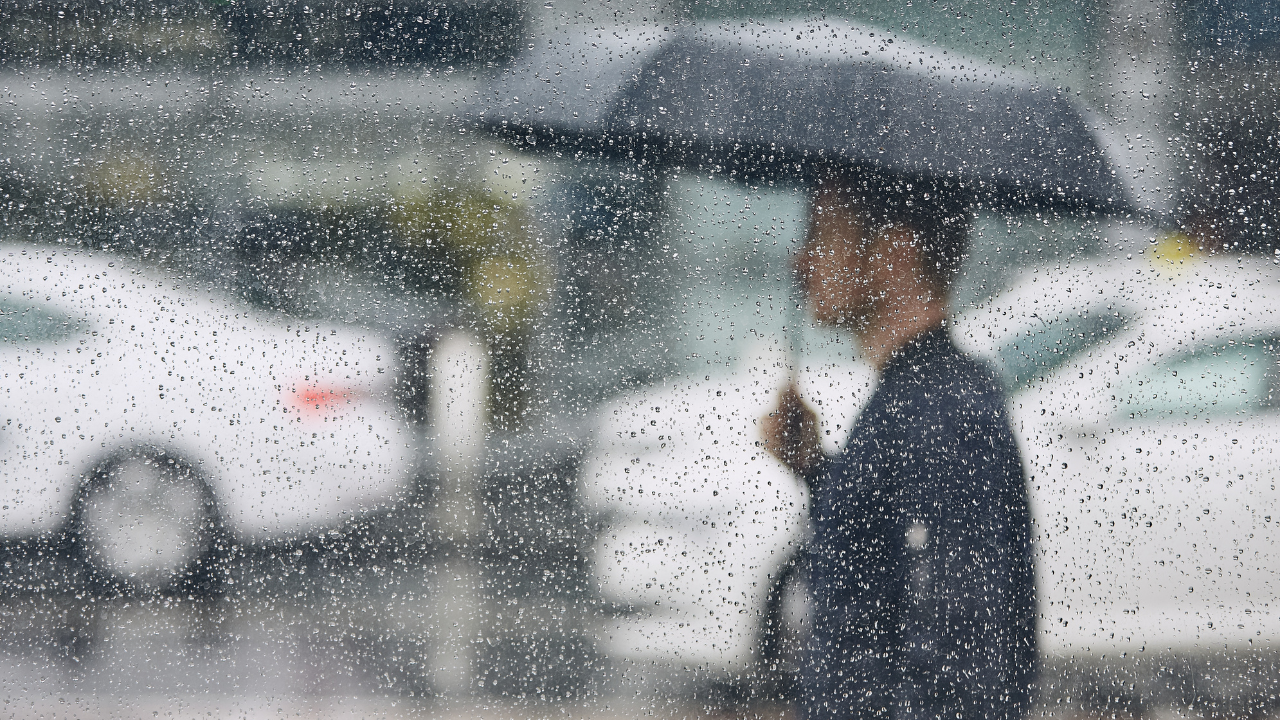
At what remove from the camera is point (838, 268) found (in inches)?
50.8

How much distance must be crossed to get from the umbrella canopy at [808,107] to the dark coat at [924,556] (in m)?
0.30

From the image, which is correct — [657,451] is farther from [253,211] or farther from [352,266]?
[253,211]

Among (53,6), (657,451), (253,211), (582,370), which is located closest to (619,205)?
(582,370)

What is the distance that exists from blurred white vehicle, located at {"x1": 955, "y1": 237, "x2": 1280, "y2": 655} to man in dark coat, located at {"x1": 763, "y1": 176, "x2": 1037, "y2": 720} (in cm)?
5

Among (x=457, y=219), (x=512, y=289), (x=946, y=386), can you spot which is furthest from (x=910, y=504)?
(x=457, y=219)

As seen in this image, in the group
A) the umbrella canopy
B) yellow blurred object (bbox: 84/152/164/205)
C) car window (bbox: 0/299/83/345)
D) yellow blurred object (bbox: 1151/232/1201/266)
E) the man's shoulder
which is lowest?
the man's shoulder

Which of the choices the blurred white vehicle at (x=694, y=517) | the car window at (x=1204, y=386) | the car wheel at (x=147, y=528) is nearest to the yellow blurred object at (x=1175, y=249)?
the car window at (x=1204, y=386)

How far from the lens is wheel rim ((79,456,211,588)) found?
1214mm

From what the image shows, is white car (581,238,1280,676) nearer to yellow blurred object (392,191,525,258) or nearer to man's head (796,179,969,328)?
man's head (796,179,969,328)

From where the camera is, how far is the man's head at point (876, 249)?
1.29m

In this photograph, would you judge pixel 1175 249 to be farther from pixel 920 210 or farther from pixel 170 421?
pixel 170 421

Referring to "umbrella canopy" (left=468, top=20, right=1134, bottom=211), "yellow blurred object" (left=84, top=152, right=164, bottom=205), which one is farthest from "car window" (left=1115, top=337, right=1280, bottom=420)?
"yellow blurred object" (left=84, top=152, right=164, bottom=205)

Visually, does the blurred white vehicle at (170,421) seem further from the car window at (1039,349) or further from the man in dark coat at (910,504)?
the car window at (1039,349)

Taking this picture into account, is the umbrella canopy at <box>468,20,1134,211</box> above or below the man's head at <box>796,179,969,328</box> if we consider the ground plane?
above
